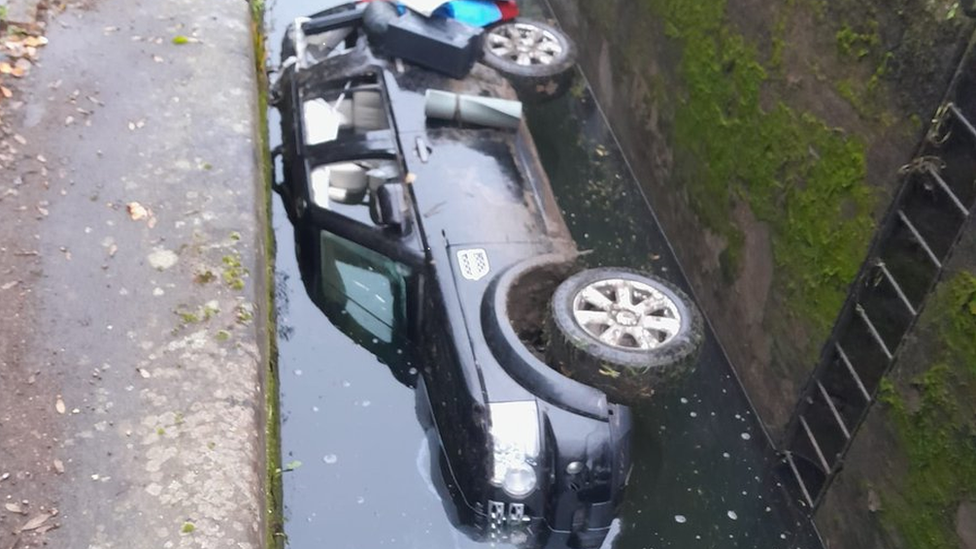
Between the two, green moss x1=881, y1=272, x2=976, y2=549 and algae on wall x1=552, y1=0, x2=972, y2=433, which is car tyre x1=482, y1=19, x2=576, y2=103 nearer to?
algae on wall x1=552, y1=0, x2=972, y2=433

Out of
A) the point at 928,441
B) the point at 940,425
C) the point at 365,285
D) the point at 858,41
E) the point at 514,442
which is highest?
the point at 858,41

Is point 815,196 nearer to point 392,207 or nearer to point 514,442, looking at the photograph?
point 514,442

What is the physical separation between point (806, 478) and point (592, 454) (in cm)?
171

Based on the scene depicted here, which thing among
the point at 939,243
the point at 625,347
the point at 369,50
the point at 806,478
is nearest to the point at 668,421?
the point at 806,478

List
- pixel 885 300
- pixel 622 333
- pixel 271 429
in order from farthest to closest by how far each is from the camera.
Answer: pixel 622 333
pixel 885 300
pixel 271 429

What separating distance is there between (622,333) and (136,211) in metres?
2.67

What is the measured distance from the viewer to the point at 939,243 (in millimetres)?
4344

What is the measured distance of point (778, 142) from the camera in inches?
222

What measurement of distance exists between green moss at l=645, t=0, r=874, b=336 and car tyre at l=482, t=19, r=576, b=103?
3.03 feet

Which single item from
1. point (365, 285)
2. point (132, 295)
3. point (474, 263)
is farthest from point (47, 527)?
point (365, 285)

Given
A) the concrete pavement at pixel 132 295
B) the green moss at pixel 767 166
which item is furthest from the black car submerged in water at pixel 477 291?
the green moss at pixel 767 166

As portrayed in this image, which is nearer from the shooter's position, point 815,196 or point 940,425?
point 940,425

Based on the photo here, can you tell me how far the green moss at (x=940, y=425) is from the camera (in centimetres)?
402

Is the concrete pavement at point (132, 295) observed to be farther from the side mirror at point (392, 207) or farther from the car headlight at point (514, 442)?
the car headlight at point (514, 442)
